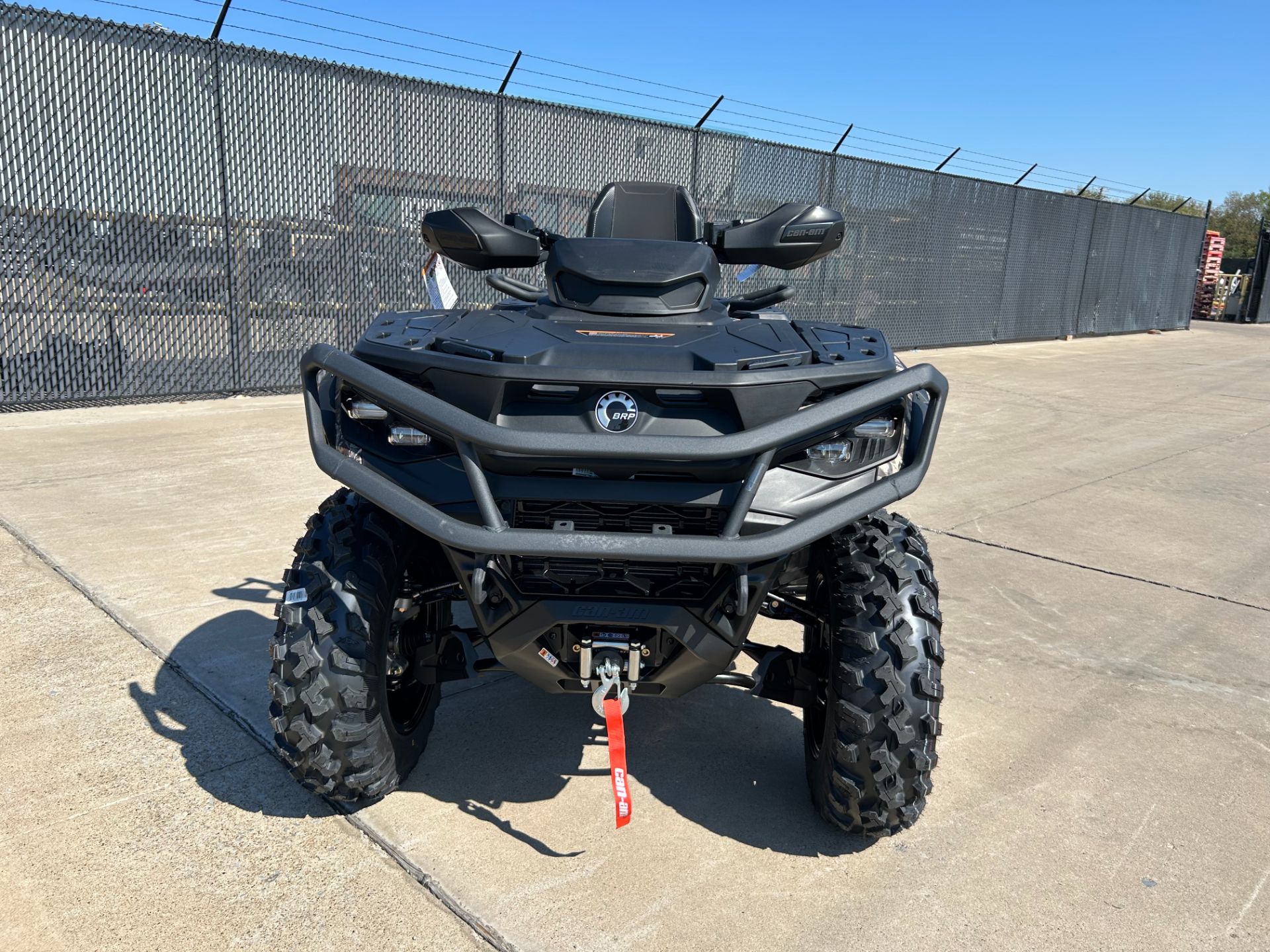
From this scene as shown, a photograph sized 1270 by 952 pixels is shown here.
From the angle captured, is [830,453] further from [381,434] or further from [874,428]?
[381,434]

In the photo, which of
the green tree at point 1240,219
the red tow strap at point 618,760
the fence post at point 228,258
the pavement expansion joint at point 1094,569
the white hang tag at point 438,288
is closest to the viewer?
the red tow strap at point 618,760

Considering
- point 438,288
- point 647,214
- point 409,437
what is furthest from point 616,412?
point 438,288

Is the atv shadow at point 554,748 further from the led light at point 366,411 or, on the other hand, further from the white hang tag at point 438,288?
the white hang tag at point 438,288

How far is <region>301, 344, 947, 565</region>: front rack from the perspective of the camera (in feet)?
7.19

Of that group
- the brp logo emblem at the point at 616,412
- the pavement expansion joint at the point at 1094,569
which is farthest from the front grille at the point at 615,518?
the pavement expansion joint at the point at 1094,569

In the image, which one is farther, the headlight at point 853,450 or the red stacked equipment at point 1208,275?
the red stacked equipment at point 1208,275

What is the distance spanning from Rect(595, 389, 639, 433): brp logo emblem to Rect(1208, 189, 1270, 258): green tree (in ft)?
193

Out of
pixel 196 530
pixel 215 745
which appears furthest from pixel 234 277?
→ pixel 215 745

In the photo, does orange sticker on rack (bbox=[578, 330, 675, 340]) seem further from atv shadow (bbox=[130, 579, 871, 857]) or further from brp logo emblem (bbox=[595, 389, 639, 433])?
atv shadow (bbox=[130, 579, 871, 857])

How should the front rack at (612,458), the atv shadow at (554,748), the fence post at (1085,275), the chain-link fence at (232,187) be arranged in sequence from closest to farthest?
the front rack at (612,458) < the atv shadow at (554,748) < the chain-link fence at (232,187) < the fence post at (1085,275)

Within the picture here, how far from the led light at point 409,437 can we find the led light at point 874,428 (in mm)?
1037

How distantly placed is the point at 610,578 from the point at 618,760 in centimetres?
43

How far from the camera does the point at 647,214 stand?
3.64 m

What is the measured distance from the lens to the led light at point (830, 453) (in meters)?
2.43
